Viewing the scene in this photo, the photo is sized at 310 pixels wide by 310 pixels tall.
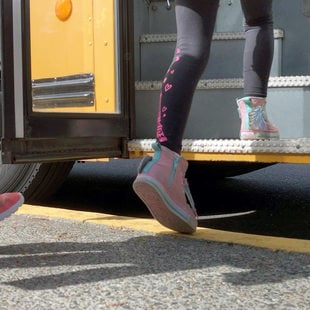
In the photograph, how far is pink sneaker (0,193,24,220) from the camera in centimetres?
189

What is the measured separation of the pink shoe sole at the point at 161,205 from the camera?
1829mm

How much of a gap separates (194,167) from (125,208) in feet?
2.21

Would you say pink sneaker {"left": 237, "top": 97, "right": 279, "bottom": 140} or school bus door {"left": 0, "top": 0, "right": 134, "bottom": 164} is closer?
school bus door {"left": 0, "top": 0, "right": 134, "bottom": 164}

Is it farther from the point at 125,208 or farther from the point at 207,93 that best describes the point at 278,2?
the point at 125,208

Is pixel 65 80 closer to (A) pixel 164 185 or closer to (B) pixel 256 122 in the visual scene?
(B) pixel 256 122

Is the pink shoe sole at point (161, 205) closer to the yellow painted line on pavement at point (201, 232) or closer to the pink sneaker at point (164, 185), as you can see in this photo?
the pink sneaker at point (164, 185)

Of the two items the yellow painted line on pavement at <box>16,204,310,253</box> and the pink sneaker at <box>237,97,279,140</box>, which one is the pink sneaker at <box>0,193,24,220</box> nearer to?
the yellow painted line on pavement at <box>16,204,310,253</box>

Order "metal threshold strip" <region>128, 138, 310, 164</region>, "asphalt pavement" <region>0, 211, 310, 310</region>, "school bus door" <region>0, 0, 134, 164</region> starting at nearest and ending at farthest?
"asphalt pavement" <region>0, 211, 310, 310</region>
"school bus door" <region>0, 0, 134, 164</region>
"metal threshold strip" <region>128, 138, 310, 164</region>

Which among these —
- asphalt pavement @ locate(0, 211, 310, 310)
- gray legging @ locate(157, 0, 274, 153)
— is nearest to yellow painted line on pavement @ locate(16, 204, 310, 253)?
asphalt pavement @ locate(0, 211, 310, 310)

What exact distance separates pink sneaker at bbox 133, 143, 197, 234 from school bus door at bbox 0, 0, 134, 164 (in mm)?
450

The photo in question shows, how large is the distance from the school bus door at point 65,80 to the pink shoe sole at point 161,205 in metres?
0.45

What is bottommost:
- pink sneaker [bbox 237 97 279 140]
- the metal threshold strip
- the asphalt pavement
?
the asphalt pavement

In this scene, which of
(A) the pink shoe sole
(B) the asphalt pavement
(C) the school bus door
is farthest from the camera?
(C) the school bus door

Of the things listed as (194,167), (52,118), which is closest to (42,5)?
(52,118)
